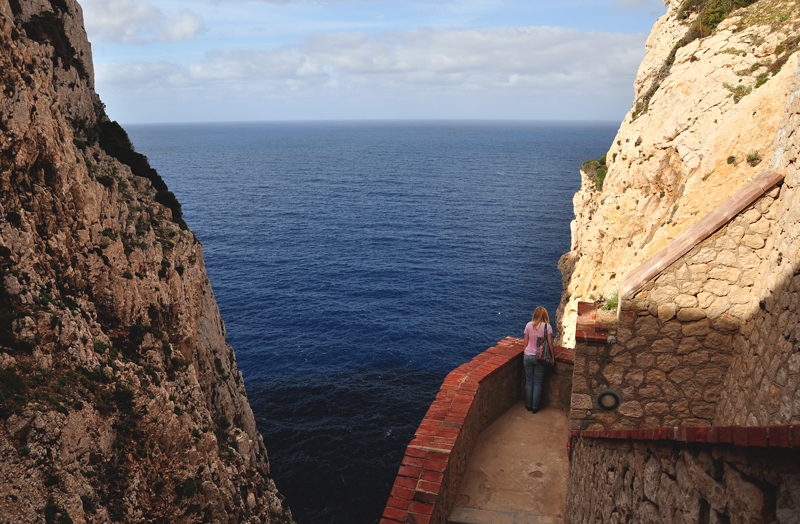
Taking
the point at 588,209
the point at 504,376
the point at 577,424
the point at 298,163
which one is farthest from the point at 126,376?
the point at 298,163

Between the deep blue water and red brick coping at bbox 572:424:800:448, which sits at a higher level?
red brick coping at bbox 572:424:800:448

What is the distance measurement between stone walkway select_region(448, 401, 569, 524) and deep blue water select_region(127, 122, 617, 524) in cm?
1495

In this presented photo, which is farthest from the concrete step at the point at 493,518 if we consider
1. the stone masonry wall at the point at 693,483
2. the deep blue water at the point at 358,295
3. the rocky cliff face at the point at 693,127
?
the deep blue water at the point at 358,295

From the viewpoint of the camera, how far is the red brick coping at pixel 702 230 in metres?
6.26

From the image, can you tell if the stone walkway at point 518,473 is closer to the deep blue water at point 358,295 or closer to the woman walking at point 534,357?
the woman walking at point 534,357

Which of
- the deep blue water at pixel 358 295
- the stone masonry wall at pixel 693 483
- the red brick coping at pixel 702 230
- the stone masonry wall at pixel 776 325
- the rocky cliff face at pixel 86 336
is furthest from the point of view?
the deep blue water at pixel 358 295

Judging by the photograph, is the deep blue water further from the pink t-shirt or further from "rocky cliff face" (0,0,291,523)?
the pink t-shirt

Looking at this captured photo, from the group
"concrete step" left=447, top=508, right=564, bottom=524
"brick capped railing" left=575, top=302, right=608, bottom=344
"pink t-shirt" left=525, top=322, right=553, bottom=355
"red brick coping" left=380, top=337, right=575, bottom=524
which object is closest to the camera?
"brick capped railing" left=575, top=302, right=608, bottom=344

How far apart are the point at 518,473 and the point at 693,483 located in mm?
6080

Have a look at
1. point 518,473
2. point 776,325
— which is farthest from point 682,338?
point 518,473

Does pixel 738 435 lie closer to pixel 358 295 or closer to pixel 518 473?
pixel 518 473

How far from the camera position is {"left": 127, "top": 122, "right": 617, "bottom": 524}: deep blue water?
27.3 meters

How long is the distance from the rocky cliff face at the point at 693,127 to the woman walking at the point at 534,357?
4.82ft

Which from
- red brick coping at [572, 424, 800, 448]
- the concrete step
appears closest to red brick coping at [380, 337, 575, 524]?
the concrete step
